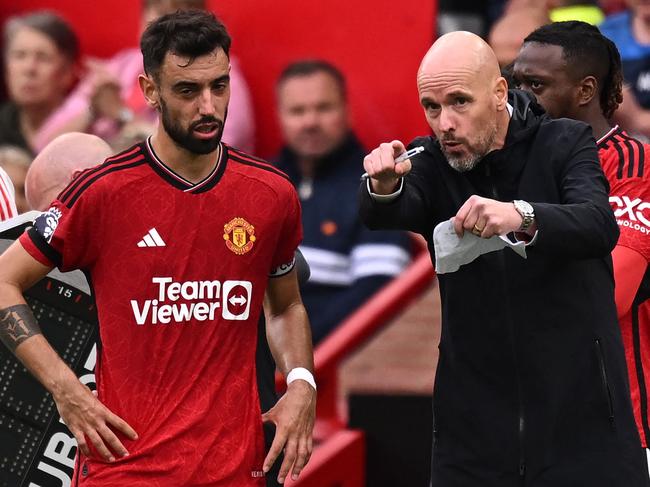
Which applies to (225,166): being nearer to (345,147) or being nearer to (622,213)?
(622,213)

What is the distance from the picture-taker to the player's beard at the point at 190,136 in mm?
4176

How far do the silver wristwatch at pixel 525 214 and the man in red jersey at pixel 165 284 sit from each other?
2.69 ft

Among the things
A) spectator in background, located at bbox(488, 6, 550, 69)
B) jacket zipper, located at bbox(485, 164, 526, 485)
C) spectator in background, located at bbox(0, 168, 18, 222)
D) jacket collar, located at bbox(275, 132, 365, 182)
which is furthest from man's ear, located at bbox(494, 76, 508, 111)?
jacket collar, located at bbox(275, 132, 365, 182)

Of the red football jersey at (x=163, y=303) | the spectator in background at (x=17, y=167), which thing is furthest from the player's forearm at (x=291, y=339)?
the spectator in background at (x=17, y=167)

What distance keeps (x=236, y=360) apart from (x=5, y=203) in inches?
48.3

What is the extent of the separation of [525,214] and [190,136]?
3.23 feet

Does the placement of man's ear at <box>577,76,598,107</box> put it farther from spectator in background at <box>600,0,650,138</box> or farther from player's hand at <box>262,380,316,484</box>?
spectator in background at <box>600,0,650,138</box>

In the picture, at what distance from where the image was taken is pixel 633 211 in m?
4.52

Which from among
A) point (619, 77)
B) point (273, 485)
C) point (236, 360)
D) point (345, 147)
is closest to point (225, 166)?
point (236, 360)

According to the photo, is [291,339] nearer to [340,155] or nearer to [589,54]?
[589,54]

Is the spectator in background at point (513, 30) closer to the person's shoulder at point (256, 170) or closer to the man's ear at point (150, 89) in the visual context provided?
the person's shoulder at point (256, 170)

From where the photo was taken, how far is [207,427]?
423 cm

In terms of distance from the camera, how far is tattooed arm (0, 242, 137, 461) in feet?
13.4

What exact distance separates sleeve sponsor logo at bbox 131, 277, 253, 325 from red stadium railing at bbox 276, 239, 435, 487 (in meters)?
2.20
